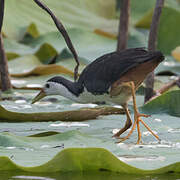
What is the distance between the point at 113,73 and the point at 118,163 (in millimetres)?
899

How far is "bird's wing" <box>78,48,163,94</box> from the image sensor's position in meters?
3.07

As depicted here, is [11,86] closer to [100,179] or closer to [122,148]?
[122,148]

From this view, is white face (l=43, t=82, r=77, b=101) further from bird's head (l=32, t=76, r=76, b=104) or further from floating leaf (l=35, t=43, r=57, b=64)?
floating leaf (l=35, t=43, r=57, b=64)

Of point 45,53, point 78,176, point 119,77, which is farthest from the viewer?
point 45,53

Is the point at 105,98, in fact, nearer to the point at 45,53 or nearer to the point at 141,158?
the point at 141,158

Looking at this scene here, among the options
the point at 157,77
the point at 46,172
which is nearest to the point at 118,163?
the point at 46,172

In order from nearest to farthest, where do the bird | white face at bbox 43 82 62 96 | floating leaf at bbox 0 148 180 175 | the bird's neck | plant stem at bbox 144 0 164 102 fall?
floating leaf at bbox 0 148 180 175
the bird
the bird's neck
white face at bbox 43 82 62 96
plant stem at bbox 144 0 164 102

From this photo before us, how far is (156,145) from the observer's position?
9.21 feet

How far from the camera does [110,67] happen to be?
315 centimetres

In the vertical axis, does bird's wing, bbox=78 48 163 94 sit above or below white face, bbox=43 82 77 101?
above

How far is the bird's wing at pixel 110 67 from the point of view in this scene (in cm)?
307

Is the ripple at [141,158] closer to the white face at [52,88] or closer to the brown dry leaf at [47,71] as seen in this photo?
the white face at [52,88]

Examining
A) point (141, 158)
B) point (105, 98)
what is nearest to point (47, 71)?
Result: point (105, 98)

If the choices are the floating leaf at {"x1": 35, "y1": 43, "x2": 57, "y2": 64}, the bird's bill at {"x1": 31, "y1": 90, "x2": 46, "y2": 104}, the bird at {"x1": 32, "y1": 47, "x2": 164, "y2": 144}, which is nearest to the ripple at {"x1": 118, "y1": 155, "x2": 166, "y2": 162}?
the bird at {"x1": 32, "y1": 47, "x2": 164, "y2": 144}
